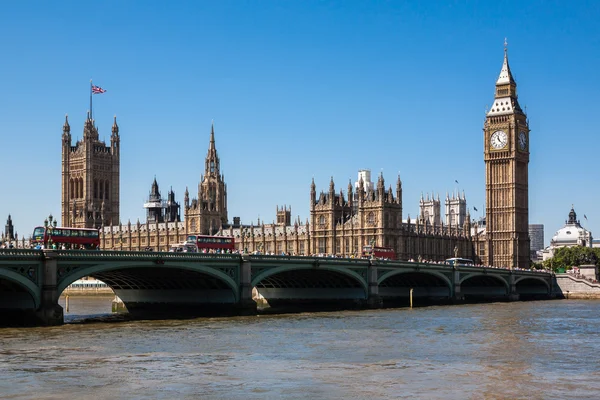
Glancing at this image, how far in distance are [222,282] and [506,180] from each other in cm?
9251

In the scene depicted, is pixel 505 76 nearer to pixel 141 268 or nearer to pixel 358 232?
pixel 358 232

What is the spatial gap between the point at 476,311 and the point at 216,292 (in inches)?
960

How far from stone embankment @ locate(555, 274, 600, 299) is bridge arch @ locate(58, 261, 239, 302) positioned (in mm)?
67559

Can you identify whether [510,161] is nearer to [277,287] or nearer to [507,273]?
[507,273]

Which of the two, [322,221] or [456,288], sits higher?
[322,221]

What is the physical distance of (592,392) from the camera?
122 feet

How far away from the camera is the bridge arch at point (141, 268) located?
213 ft

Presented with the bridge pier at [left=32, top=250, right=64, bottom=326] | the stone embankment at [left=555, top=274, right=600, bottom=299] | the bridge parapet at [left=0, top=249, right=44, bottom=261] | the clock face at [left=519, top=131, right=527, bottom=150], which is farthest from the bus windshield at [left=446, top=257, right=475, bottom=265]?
the bridge parapet at [left=0, top=249, right=44, bottom=261]

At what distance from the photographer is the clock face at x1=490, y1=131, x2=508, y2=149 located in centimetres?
16212

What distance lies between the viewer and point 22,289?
65.7 metres

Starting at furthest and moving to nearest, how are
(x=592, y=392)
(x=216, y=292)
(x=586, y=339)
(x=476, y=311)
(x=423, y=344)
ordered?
(x=476, y=311)
(x=216, y=292)
(x=586, y=339)
(x=423, y=344)
(x=592, y=392)

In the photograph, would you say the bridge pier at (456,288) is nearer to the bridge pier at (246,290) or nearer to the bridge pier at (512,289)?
the bridge pier at (512,289)

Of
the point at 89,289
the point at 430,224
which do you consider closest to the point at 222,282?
the point at 89,289

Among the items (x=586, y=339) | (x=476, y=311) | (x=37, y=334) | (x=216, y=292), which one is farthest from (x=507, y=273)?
(x=37, y=334)
